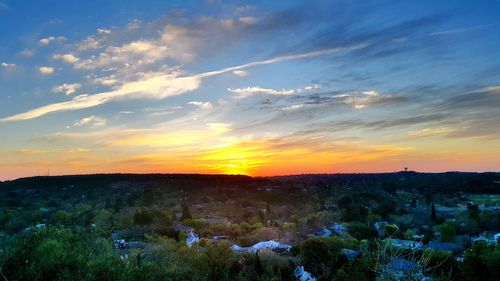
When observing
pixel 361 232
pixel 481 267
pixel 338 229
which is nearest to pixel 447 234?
pixel 361 232

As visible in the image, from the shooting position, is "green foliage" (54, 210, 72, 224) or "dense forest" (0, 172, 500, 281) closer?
"dense forest" (0, 172, 500, 281)

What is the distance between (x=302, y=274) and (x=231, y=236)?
33.5 metres

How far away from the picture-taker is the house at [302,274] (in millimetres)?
40156

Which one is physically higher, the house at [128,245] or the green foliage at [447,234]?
the house at [128,245]

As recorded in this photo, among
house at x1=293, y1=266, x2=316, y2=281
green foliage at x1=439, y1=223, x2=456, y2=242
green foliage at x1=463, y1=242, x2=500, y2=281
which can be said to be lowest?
green foliage at x1=439, y1=223, x2=456, y2=242

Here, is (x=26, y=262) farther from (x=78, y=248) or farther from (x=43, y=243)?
(x=78, y=248)

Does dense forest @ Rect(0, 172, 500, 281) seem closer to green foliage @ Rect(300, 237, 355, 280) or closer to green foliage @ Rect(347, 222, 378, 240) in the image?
green foliage @ Rect(300, 237, 355, 280)

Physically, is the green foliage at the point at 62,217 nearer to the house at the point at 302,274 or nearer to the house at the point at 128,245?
the house at the point at 128,245

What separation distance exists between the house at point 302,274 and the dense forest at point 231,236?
164 mm

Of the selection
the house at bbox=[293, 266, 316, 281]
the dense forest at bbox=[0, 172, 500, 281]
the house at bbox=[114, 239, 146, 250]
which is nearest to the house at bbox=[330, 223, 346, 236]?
the dense forest at bbox=[0, 172, 500, 281]

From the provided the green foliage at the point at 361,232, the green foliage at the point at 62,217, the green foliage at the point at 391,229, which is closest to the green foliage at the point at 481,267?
the green foliage at the point at 391,229

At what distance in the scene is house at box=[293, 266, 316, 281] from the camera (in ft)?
132

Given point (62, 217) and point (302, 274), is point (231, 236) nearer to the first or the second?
point (302, 274)

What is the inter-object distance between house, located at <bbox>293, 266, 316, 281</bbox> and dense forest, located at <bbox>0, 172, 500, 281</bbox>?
16 centimetres
